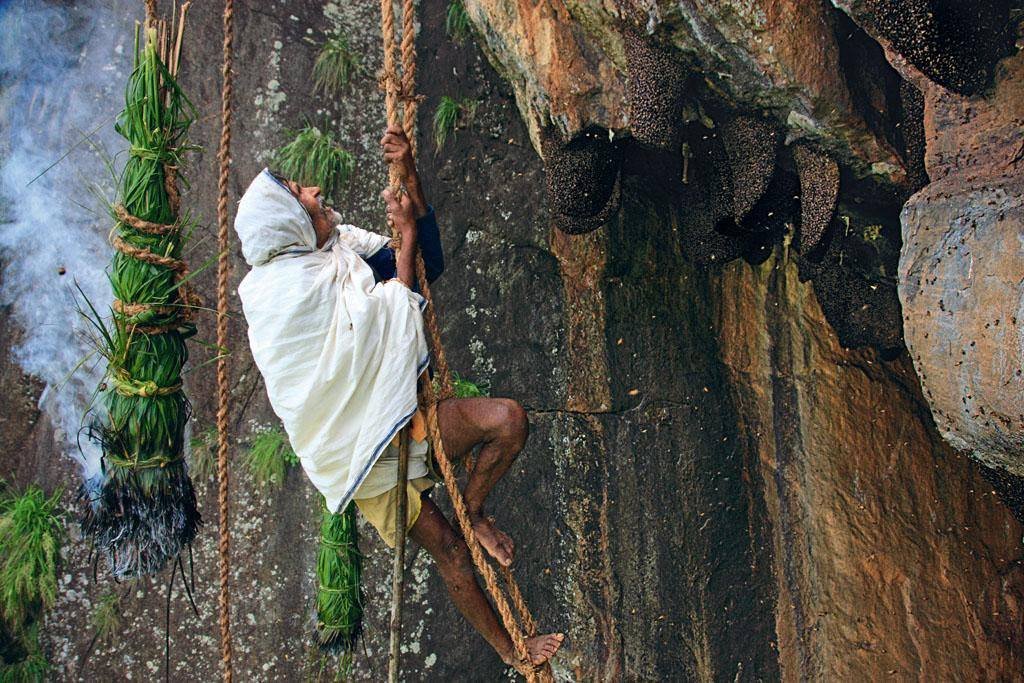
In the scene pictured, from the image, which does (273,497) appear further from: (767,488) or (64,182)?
(767,488)

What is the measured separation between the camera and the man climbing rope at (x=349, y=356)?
290 centimetres

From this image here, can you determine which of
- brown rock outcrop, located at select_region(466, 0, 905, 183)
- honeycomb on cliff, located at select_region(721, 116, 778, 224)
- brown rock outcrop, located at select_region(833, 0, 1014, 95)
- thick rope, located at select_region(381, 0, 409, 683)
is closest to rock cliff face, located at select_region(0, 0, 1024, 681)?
brown rock outcrop, located at select_region(466, 0, 905, 183)

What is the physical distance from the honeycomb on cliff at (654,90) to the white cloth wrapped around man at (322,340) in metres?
1.17

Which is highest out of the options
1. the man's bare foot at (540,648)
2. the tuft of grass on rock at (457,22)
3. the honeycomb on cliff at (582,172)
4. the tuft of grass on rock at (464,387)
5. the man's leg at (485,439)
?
the tuft of grass on rock at (457,22)

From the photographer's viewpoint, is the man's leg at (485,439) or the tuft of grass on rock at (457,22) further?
the tuft of grass on rock at (457,22)

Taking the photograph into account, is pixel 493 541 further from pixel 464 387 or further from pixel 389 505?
pixel 464 387

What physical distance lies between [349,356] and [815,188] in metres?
1.87

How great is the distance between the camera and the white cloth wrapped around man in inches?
114

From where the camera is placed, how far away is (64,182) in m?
4.31

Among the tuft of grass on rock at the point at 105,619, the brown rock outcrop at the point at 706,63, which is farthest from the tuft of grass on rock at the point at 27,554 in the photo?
the brown rock outcrop at the point at 706,63

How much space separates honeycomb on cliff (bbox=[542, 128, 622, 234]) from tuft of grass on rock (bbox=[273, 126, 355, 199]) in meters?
1.17

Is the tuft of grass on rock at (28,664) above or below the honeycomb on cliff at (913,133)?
below

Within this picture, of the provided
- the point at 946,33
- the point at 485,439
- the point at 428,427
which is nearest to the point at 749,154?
the point at 946,33

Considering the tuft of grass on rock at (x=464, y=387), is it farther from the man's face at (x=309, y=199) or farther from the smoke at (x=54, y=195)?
the smoke at (x=54, y=195)
